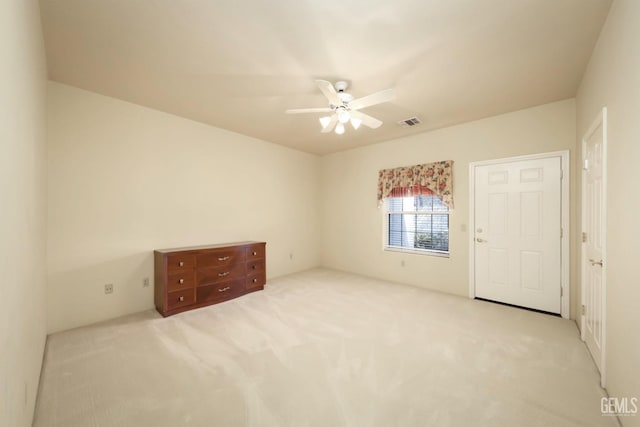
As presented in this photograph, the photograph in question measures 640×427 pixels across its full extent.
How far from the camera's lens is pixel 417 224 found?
15.5ft

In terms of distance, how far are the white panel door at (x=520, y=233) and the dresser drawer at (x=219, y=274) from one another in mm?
3524

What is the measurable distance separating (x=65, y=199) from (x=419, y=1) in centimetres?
379

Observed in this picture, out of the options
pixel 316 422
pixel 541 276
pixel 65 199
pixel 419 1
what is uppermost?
pixel 419 1

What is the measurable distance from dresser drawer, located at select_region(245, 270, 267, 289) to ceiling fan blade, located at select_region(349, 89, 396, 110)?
2861 mm

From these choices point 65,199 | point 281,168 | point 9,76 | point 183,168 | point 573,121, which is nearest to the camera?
point 9,76

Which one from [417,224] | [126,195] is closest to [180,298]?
[126,195]

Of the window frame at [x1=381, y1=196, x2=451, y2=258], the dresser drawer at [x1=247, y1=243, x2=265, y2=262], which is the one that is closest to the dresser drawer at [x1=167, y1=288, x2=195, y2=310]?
the dresser drawer at [x1=247, y1=243, x2=265, y2=262]

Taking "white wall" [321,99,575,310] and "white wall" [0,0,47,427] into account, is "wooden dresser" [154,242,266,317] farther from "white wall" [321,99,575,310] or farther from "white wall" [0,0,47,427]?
"white wall" [321,99,575,310]

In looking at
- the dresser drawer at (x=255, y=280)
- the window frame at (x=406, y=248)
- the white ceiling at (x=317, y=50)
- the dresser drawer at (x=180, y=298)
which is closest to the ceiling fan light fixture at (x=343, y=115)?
the white ceiling at (x=317, y=50)

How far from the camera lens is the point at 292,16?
1859mm

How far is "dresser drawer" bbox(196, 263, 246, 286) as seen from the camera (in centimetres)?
352

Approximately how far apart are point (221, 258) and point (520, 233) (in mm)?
4082

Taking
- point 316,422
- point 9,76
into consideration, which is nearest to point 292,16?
point 9,76

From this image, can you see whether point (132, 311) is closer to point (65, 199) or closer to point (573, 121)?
point (65, 199)
